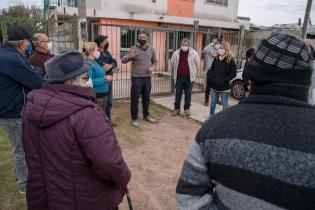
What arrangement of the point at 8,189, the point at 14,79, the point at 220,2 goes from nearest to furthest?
the point at 14,79, the point at 8,189, the point at 220,2

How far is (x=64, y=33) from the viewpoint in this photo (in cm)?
780

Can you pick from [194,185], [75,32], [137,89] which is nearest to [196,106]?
[137,89]

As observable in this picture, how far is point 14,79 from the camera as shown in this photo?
3.28m

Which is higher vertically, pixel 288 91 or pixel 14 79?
pixel 288 91

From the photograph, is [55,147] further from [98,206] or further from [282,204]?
[282,204]

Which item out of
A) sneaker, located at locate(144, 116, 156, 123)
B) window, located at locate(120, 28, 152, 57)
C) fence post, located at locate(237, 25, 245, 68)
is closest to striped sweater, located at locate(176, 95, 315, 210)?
Answer: sneaker, located at locate(144, 116, 156, 123)

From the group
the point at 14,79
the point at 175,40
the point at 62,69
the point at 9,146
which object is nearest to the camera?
the point at 62,69

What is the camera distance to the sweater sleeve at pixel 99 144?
1.93m

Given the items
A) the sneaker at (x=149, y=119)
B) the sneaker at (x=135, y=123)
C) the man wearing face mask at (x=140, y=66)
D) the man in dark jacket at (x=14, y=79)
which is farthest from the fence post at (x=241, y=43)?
the man in dark jacket at (x=14, y=79)

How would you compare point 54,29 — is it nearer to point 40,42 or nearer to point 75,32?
point 75,32

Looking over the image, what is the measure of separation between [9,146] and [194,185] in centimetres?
490

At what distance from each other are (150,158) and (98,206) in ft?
9.61

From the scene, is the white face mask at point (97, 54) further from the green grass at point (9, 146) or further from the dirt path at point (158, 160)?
the dirt path at point (158, 160)

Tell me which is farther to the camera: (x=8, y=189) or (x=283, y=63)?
(x=8, y=189)
